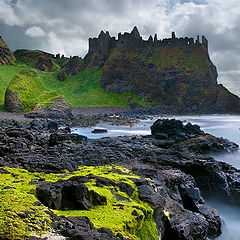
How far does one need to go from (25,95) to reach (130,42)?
76749 millimetres

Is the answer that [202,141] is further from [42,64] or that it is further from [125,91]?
[42,64]

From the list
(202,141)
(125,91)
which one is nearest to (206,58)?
(125,91)

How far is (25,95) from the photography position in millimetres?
66812

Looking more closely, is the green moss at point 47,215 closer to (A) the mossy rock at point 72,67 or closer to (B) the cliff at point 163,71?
(B) the cliff at point 163,71

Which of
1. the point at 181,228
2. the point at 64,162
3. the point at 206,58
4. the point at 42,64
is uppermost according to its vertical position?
the point at 206,58

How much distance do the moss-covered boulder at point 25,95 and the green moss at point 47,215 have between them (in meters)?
58.4

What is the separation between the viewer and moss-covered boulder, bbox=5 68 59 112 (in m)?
61.8

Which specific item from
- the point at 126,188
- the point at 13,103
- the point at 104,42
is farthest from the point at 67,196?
the point at 104,42

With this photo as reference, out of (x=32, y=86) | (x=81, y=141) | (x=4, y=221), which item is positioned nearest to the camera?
(x=4, y=221)

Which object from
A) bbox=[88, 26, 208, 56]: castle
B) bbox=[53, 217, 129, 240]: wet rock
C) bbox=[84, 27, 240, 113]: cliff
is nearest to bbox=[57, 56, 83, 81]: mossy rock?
bbox=[84, 27, 240, 113]: cliff

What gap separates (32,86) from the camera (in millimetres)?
74438

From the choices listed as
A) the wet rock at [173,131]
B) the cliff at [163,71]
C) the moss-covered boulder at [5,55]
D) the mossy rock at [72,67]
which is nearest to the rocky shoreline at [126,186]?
the wet rock at [173,131]

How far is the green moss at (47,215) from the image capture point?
16.3 feet

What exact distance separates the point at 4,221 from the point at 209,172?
13893 mm
